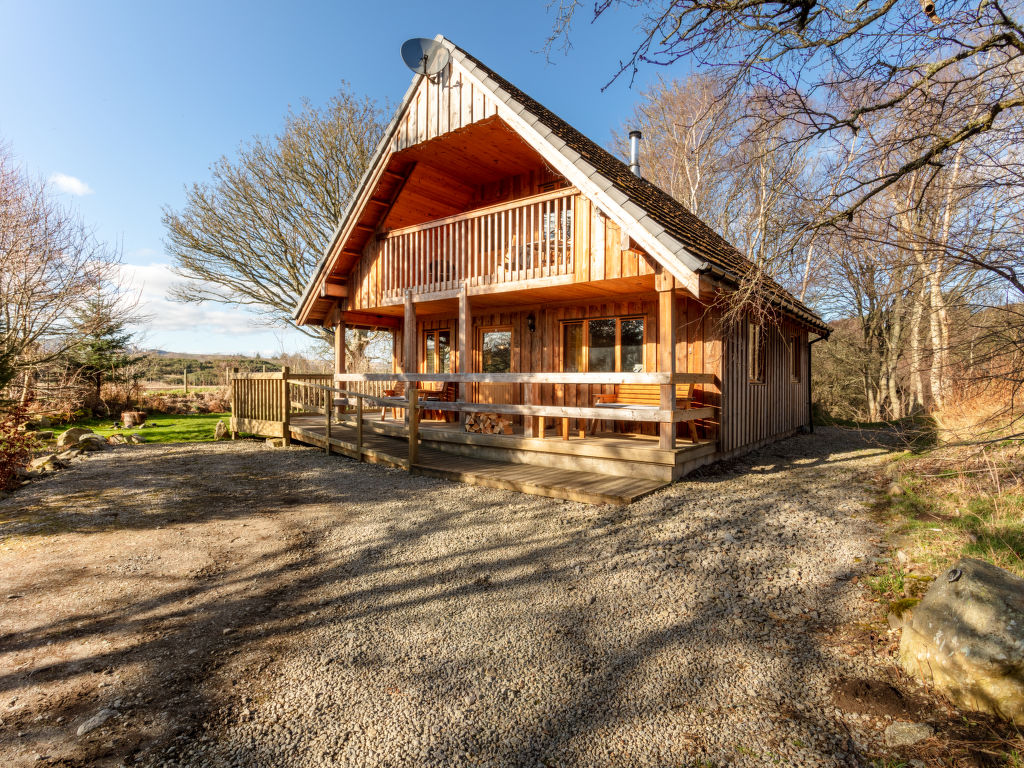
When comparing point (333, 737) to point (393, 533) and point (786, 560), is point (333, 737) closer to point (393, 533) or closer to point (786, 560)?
point (393, 533)

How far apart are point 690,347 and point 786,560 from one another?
519 cm

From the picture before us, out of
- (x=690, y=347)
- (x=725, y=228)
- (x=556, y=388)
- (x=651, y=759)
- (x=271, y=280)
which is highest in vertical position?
(x=725, y=228)

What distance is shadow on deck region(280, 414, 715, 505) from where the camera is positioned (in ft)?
20.4

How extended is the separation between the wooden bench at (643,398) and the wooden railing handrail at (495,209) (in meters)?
3.43

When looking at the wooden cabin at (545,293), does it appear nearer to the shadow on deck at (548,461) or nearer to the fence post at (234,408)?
the shadow on deck at (548,461)

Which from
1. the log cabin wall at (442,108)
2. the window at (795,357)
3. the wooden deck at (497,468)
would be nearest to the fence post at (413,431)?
the wooden deck at (497,468)

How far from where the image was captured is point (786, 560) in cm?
402

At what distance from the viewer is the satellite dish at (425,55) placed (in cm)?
855

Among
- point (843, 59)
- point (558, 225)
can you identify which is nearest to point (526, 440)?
point (558, 225)

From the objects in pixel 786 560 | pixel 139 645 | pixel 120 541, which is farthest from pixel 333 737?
pixel 120 541

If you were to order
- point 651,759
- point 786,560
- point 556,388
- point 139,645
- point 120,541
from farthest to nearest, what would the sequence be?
point 556,388, point 120,541, point 786,560, point 139,645, point 651,759

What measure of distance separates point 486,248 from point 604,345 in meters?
2.97

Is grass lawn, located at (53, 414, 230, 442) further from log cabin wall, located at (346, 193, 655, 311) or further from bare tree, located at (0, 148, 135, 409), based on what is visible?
log cabin wall, located at (346, 193, 655, 311)

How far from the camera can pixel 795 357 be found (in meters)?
12.5
